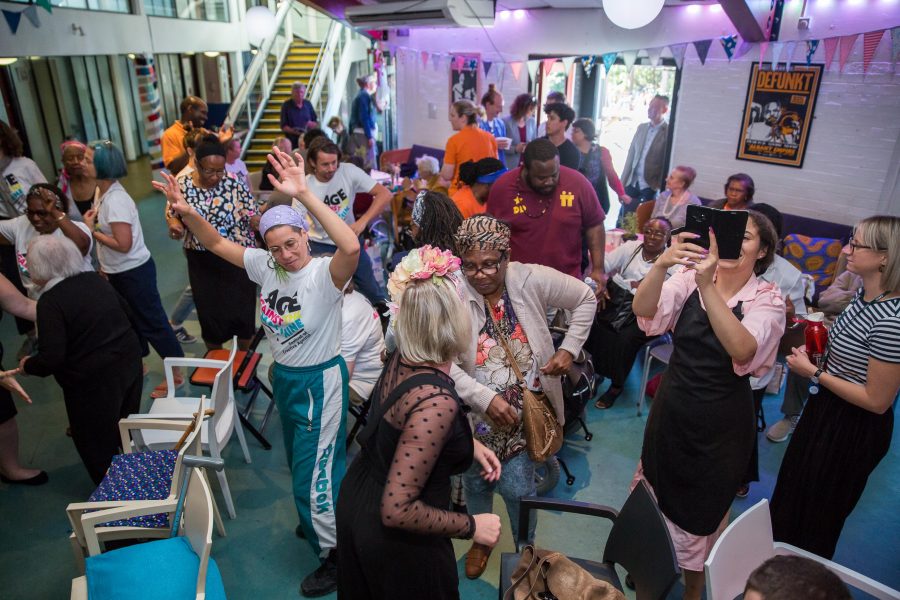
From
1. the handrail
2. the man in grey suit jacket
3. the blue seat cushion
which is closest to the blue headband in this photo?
the blue seat cushion

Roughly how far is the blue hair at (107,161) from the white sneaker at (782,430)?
4363 mm

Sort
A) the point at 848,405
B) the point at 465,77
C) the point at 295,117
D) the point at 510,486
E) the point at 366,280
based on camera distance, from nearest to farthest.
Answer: the point at 848,405 < the point at 510,486 < the point at 366,280 < the point at 295,117 < the point at 465,77

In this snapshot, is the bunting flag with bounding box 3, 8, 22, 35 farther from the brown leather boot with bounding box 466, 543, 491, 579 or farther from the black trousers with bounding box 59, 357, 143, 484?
the brown leather boot with bounding box 466, 543, 491, 579

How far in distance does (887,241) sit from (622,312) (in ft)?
5.80

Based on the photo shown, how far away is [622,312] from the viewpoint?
3.82m

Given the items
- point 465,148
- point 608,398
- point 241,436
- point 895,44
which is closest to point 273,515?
point 241,436

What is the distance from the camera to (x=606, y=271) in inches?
163

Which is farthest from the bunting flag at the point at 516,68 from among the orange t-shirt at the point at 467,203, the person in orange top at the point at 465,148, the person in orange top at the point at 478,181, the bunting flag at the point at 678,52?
the orange t-shirt at the point at 467,203

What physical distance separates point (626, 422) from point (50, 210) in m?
3.76

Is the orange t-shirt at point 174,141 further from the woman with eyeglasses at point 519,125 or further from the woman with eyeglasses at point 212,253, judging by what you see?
the woman with eyeglasses at point 519,125

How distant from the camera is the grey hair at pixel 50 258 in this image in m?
2.63

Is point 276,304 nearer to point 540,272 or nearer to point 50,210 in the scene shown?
point 540,272

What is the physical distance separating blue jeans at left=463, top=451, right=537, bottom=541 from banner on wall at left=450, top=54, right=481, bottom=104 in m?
7.34

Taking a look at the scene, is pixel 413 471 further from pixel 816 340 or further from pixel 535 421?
pixel 816 340
